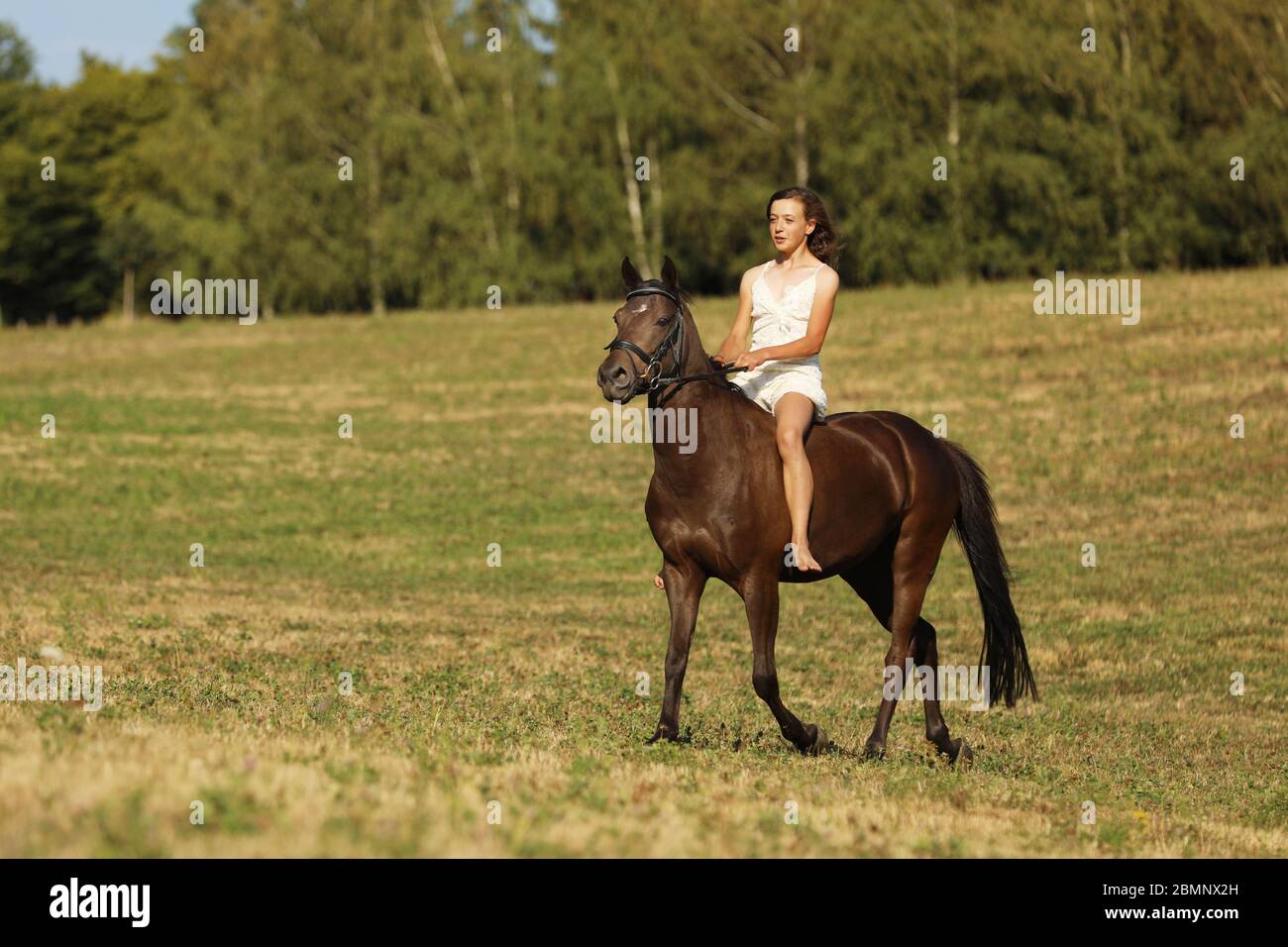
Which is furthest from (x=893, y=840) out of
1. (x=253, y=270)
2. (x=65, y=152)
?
(x=65, y=152)

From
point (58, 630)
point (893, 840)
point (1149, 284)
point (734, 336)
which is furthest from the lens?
point (1149, 284)

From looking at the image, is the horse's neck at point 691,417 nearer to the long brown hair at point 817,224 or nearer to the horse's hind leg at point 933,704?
the long brown hair at point 817,224

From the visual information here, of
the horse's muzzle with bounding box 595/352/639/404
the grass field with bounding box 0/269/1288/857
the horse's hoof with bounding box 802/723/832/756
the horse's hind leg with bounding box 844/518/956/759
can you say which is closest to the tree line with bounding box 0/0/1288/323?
the grass field with bounding box 0/269/1288/857

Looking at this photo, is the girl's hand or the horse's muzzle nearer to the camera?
the horse's muzzle

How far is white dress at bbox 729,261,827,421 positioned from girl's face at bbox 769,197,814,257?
0.77 ft

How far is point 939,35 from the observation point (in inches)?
2028

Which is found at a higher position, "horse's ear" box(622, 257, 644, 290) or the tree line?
the tree line

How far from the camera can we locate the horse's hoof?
10031 millimetres

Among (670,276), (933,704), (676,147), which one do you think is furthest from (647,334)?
(676,147)

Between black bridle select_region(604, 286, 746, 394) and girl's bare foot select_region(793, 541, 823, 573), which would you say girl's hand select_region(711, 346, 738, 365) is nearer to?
black bridle select_region(604, 286, 746, 394)

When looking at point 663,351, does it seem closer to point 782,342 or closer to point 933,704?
point 782,342

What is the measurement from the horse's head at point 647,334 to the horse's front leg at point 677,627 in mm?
1268

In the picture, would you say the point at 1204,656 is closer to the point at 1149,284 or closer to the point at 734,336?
the point at 734,336
